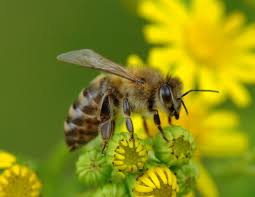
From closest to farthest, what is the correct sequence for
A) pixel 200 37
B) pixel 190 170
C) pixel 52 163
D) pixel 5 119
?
pixel 190 170 < pixel 52 163 < pixel 200 37 < pixel 5 119

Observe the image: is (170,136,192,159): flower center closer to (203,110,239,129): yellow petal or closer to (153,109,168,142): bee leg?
(153,109,168,142): bee leg

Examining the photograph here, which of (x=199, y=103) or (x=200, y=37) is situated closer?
(x=199, y=103)

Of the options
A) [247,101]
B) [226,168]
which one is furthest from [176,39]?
[226,168]

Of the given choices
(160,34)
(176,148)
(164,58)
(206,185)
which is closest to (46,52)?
(160,34)

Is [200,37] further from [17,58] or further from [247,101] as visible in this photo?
[17,58]

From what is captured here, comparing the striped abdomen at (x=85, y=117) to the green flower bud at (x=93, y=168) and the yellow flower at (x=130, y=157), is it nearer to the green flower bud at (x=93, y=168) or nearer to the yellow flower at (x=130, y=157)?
the green flower bud at (x=93, y=168)

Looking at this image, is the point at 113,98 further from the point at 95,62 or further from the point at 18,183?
the point at 18,183

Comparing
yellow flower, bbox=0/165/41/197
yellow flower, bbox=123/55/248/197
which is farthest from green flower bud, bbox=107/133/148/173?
yellow flower, bbox=123/55/248/197
